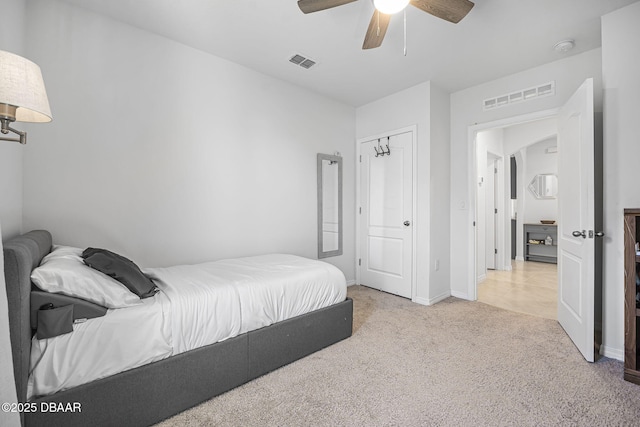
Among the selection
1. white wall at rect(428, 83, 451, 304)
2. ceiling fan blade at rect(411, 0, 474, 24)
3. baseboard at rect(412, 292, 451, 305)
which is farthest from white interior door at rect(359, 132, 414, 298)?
ceiling fan blade at rect(411, 0, 474, 24)

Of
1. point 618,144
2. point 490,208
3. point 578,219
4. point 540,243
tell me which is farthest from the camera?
point 540,243

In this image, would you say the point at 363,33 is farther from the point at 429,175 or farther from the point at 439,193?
the point at 439,193

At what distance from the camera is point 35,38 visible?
6.70 ft

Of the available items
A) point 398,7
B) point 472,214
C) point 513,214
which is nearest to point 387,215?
point 472,214

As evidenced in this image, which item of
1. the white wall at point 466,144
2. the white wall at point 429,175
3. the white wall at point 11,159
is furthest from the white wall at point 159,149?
the white wall at point 466,144

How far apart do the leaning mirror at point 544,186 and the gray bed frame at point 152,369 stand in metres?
6.53

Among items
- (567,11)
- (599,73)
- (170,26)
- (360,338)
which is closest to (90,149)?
(170,26)

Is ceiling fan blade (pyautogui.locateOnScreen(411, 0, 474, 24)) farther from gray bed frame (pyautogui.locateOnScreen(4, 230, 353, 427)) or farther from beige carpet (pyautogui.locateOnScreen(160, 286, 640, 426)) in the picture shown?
beige carpet (pyautogui.locateOnScreen(160, 286, 640, 426))

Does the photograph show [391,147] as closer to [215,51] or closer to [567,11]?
[567,11]

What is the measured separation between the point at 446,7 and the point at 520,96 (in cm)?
199

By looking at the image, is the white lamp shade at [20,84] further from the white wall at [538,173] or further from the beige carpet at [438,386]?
the white wall at [538,173]

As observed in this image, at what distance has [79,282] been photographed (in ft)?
4.59

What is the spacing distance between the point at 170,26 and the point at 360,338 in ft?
10.5

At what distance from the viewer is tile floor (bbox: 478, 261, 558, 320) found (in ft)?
11.0
